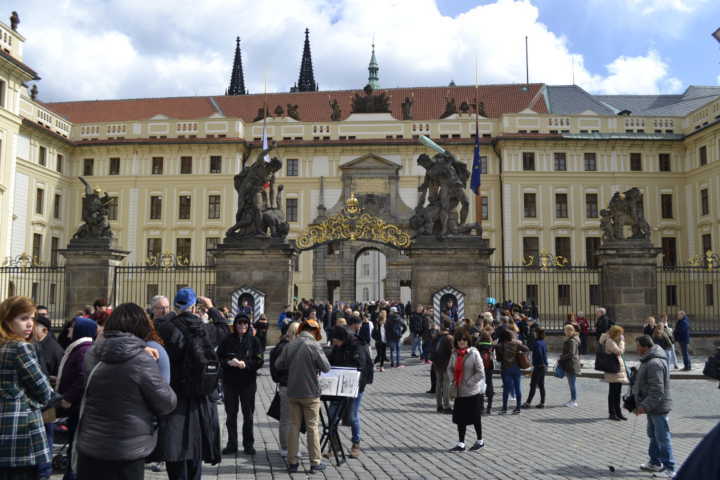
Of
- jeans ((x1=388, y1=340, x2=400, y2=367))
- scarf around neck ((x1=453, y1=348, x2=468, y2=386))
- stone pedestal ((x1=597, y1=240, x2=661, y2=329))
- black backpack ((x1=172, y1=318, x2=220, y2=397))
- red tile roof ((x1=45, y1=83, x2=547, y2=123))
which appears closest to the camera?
black backpack ((x1=172, y1=318, x2=220, y2=397))

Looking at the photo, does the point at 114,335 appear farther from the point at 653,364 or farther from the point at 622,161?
the point at 622,161

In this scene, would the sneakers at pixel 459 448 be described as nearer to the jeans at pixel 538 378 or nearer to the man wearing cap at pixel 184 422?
the man wearing cap at pixel 184 422

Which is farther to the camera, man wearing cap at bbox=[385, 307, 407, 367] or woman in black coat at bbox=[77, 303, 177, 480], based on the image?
man wearing cap at bbox=[385, 307, 407, 367]

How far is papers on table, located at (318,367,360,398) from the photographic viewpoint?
7.10 m

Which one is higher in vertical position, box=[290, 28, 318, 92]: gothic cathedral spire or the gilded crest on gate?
box=[290, 28, 318, 92]: gothic cathedral spire

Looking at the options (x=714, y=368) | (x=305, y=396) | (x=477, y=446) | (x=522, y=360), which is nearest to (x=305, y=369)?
(x=305, y=396)

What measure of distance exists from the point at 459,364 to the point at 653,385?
88.1 inches

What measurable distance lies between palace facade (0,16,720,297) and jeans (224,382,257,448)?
34649mm

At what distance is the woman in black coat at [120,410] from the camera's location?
12.2 feet

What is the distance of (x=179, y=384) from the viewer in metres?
5.07

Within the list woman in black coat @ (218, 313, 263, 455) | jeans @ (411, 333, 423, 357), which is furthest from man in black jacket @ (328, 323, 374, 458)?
jeans @ (411, 333, 423, 357)

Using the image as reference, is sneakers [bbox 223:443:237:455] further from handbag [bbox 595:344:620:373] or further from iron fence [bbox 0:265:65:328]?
iron fence [bbox 0:265:65:328]

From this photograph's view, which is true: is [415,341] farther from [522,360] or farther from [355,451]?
[355,451]

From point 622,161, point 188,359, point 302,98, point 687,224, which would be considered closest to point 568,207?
point 622,161
